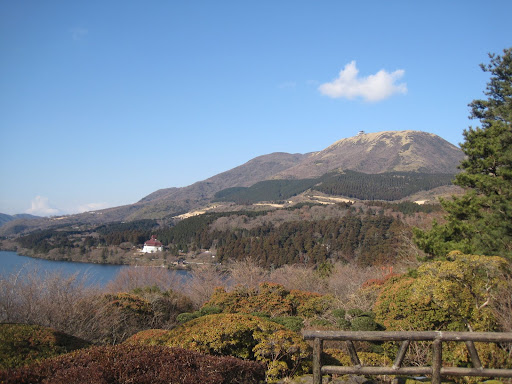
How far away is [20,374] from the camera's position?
157 inches

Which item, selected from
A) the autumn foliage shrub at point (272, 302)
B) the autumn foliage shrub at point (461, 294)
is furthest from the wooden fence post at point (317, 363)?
the autumn foliage shrub at point (272, 302)

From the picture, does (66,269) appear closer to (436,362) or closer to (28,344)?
(28,344)

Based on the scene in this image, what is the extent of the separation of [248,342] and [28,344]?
384 centimetres

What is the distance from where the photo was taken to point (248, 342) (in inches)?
300

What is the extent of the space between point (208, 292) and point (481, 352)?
19370 millimetres

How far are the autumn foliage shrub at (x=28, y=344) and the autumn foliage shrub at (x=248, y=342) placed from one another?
1.74m

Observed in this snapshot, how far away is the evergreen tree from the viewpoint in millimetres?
13797

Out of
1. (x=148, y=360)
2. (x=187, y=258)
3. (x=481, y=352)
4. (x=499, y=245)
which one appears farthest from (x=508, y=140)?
(x=187, y=258)

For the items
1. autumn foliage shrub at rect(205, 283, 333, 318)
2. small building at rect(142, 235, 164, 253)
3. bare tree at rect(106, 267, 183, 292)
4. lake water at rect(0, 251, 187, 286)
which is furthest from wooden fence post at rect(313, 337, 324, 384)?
small building at rect(142, 235, 164, 253)

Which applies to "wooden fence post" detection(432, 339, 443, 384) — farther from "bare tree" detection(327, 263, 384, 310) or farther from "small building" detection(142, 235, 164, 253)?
"small building" detection(142, 235, 164, 253)

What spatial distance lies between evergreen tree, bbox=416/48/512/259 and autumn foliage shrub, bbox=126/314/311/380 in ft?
31.1

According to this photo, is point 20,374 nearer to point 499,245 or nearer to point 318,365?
point 318,365

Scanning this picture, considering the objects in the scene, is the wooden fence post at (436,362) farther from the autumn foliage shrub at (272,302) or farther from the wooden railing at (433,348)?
the autumn foliage shrub at (272,302)

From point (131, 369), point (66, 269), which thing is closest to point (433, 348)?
point (131, 369)
